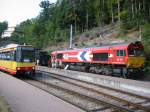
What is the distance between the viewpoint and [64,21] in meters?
82.9

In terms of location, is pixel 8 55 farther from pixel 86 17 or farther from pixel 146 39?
pixel 86 17

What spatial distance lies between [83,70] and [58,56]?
10.9 metres

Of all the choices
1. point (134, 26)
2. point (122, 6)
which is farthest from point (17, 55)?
point (122, 6)

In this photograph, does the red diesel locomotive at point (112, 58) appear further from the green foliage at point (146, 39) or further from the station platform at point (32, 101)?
the station platform at point (32, 101)

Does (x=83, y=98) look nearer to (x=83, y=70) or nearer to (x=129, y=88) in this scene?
(x=129, y=88)

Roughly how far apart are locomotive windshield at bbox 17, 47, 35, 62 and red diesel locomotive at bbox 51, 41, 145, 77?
7888 millimetres

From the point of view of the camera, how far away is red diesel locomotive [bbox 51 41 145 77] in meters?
28.7

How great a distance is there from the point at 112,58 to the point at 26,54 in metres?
8.49

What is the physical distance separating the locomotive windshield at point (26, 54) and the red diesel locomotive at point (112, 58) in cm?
789

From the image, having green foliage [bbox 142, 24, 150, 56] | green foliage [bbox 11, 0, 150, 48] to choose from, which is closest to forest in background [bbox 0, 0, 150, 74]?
green foliage [bbox 11, 0, 150, 48]

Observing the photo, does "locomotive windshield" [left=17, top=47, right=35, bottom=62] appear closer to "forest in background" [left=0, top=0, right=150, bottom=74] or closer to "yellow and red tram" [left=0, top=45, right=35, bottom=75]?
"yellow and red tram" [left=0, top=45, right=35, bottom=75]

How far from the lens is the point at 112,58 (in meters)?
30.8

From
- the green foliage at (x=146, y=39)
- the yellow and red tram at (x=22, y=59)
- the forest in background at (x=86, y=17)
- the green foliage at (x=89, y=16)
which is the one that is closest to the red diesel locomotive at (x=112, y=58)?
the green foliage at (x=146, y=39)

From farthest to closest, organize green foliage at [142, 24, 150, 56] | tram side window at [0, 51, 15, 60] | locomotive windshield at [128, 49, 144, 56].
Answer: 1. green foliage at [142, 24, 150, 56]
2. locomotive windshield at [128, 49, 144, 56]
3. tram side window at [0, 51, 15, 60]
